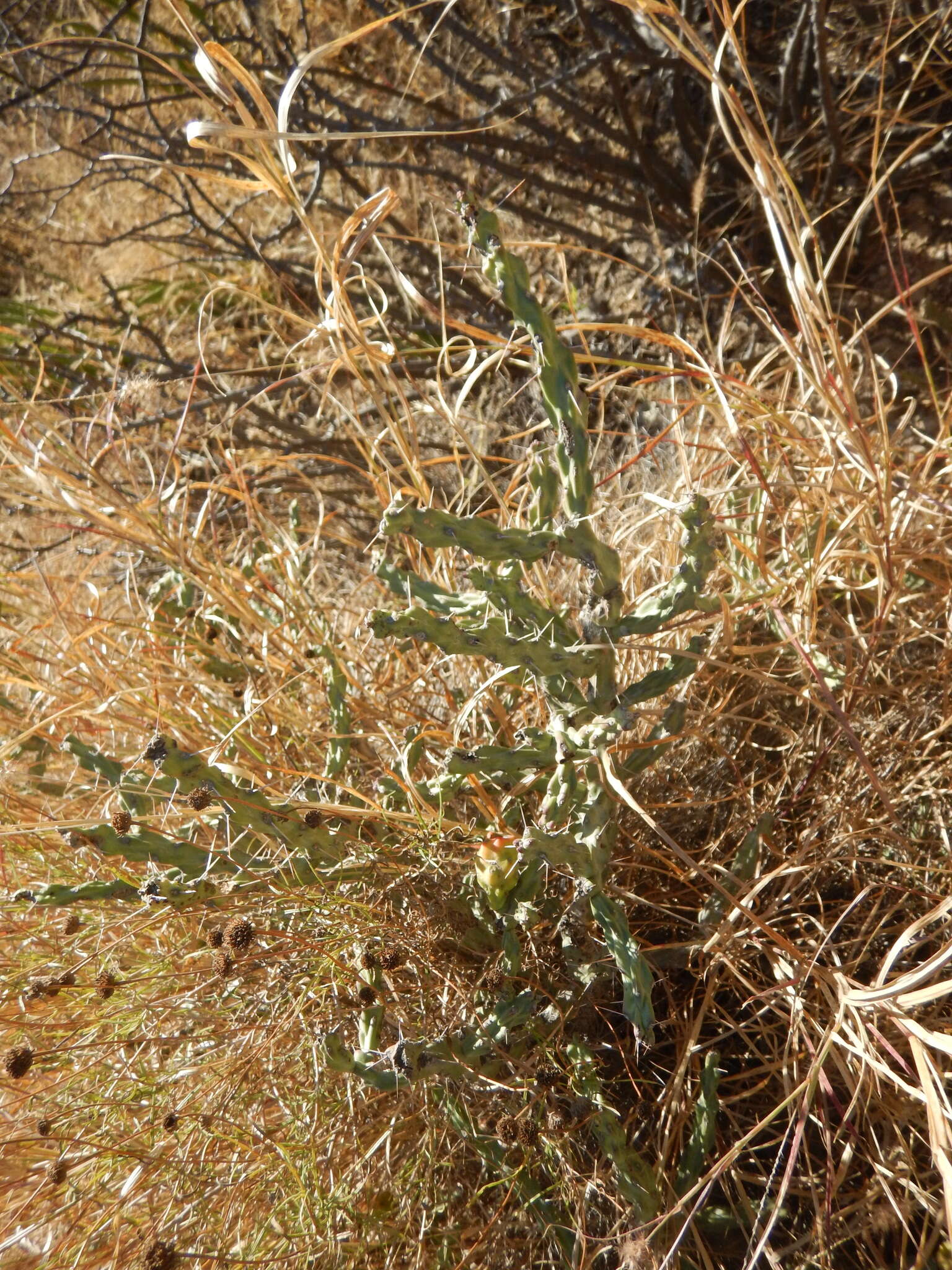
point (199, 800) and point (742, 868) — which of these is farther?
point (742, 868)

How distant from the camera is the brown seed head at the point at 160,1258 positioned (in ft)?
3.05

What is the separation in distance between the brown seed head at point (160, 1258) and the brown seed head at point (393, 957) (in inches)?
12.5

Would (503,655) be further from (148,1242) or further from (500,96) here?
(500,96)

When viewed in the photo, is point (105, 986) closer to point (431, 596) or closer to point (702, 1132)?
point (431, 596)

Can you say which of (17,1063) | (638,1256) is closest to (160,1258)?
(17,1063)

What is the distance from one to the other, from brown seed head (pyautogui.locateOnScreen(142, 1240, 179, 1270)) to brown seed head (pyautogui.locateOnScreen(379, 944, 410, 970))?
0.32 m

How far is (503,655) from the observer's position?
0.95m

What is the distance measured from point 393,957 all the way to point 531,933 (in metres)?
0.18

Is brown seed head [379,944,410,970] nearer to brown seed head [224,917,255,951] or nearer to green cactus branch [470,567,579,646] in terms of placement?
brown seed head [224,917,255,951]

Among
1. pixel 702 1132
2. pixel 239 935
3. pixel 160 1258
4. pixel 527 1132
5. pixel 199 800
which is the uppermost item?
pixel 199 800

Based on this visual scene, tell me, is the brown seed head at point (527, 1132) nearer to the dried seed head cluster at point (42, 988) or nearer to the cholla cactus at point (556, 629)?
the cholla cactus at point (556, 629)

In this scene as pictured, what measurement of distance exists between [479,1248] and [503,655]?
2.11 feet

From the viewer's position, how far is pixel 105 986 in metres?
1.00

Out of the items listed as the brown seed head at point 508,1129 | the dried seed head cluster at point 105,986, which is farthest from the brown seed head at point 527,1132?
the dried seed head cluster at point 105,986
